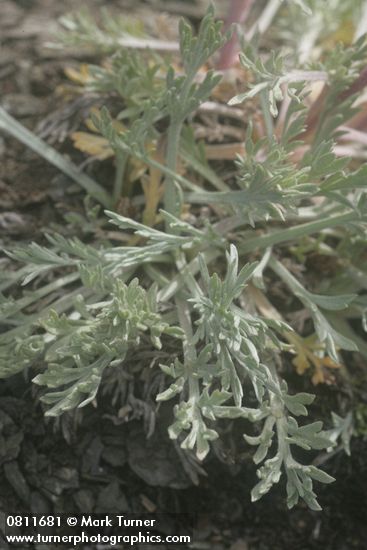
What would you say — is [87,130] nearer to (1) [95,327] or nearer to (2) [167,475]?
(1) [95,327]

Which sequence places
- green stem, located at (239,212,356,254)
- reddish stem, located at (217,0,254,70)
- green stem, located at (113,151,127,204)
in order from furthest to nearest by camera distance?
reddish stem, located at (217,0,254,70) < green stem, located at (113,151,127,204) < green stem, located at (239,212,356,254)

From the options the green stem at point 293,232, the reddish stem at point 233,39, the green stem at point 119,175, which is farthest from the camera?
the reddish stem at point 233,39

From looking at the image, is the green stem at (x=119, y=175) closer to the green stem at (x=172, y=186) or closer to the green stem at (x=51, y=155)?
the green stem at (x=51, y=155)

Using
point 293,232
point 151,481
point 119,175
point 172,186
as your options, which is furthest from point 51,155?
point 151,481


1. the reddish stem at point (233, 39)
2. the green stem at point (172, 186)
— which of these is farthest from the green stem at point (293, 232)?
the reddish stem at point (233, 39)

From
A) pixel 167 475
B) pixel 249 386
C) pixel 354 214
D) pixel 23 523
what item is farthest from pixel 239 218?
pixel 23 523

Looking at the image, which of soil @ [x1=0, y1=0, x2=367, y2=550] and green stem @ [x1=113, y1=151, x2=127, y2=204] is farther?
green stem @ [x1=113, y1=151, x2=127, y2=204]

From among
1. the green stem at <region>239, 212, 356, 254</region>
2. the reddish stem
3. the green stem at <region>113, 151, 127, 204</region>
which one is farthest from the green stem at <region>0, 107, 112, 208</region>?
the reddish stem

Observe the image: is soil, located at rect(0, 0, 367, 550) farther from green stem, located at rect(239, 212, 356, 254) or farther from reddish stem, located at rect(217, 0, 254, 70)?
reddish stem, located at rect(217, 0, 254, 70)
